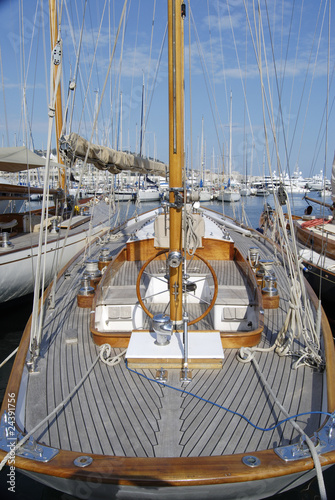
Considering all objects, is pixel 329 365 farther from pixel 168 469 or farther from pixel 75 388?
pixel 75 388

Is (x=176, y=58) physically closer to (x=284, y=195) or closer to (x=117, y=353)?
(x=284, y=195)

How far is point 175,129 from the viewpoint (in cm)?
320

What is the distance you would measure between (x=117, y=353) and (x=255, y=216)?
30.5 m

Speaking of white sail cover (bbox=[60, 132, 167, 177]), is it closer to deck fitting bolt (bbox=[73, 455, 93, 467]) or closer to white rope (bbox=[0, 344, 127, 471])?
white rope (bbox=[0, 344, 127, 471])

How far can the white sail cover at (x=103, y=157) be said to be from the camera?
4.20 metres

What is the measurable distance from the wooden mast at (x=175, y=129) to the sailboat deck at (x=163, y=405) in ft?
2.77

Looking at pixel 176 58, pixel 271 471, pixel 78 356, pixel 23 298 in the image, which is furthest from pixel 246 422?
pixel 23 298

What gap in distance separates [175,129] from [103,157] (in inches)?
96.4

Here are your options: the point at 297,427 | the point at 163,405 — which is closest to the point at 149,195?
the point at 163,405

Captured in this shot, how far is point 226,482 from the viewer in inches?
81.7

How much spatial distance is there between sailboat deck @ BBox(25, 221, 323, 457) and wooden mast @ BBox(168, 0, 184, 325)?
2.77 ft

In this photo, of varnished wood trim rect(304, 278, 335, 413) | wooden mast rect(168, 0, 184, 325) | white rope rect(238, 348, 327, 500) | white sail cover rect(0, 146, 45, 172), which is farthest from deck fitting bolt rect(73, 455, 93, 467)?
white sail cover rect(0, 146, 45, 172)

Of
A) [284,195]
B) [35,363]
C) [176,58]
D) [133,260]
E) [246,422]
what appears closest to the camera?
[246,422]

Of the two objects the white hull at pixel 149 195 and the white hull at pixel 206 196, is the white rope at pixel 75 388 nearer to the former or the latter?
the white hull at pixel 206 196
